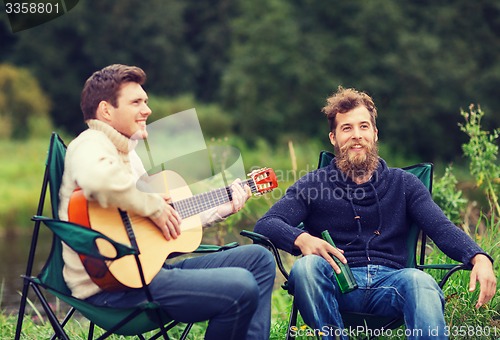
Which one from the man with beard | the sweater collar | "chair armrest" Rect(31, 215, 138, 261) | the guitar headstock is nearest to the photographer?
"chair armrest" Rect(31, 215, 138, 261)

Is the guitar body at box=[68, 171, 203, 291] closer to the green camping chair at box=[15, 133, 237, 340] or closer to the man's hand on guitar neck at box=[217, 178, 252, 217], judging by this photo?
the green camping chair at box=[15, 133, 237, 340]

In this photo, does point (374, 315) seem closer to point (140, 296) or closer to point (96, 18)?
point (140, 296)

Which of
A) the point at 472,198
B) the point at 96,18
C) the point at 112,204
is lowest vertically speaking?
the point at 472,198

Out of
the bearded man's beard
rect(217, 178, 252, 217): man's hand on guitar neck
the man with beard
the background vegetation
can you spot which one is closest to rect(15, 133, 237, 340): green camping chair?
rect(217, 178, 252, 217): man's hand on guitar neck

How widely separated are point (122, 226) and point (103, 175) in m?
0.26

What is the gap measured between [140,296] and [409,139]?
17.8 metres

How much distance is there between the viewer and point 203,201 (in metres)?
3.22

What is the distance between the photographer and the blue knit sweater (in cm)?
328

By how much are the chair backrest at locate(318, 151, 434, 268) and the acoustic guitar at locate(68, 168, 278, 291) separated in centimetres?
53

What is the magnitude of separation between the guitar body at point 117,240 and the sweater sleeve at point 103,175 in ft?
0.26

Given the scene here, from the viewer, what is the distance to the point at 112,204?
9.29 ft

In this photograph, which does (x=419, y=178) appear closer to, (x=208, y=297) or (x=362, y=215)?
(x=362, y=215)

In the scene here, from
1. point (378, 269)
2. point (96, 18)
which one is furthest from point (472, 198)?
point (96, 18)

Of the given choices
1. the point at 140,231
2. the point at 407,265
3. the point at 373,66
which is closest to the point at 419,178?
the point at 407,265
